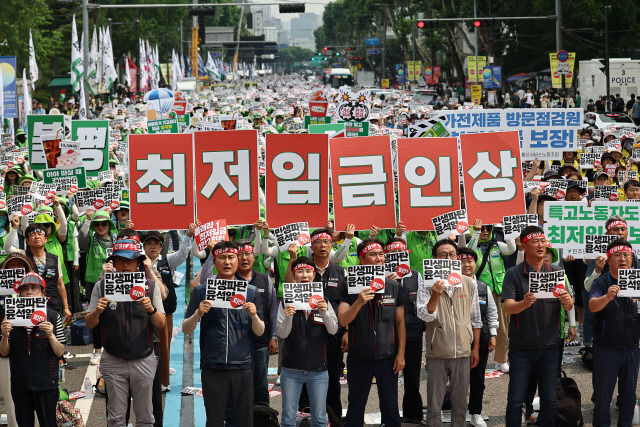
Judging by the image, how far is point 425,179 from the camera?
995 cm

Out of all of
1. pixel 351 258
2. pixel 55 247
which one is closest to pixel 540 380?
pixel 351 258

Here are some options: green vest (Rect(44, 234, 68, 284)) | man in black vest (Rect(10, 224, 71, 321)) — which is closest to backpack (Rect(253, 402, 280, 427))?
man in black vest (Rect(10, 224, 71, 321))

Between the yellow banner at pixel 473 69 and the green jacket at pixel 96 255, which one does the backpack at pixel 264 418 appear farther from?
the yellow banner at pixel 473 69

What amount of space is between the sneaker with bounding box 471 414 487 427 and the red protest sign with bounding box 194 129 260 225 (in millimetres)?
2747

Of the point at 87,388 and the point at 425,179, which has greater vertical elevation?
the point at 425,179

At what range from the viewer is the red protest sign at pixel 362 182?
991cm

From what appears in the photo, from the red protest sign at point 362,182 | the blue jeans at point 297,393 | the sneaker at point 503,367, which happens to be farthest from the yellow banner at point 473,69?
the blue jeans at point 297,393

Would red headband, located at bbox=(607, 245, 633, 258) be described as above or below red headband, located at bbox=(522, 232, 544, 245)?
below

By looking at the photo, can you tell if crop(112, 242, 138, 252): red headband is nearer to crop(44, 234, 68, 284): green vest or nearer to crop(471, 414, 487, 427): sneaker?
crop(471, 414, 487, 427): sneaker

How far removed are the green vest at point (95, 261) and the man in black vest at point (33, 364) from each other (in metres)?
3.12

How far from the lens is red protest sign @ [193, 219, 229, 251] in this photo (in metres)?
9.27

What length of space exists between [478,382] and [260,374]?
1.91 metres

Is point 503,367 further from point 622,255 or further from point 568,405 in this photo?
point 622,255

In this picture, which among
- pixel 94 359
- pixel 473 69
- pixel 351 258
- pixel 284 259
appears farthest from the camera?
pixel 473 69
